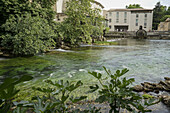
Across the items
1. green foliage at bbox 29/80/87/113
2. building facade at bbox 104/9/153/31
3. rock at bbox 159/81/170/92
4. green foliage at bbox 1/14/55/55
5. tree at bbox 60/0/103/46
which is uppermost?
building facade at bbox 104/9/153/31

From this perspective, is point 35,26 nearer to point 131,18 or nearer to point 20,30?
point 20,30

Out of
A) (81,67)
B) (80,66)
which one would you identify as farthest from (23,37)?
(81,67)

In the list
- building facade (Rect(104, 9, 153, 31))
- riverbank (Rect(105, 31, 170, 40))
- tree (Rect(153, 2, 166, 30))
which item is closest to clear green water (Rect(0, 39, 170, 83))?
riverbank (Rect(105, 31, 170, 40))

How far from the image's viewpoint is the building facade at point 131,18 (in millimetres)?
60812

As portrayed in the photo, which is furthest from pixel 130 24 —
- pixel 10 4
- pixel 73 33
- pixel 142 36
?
pixel 10 4

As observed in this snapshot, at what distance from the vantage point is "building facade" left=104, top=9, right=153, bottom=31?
6081 centimetres

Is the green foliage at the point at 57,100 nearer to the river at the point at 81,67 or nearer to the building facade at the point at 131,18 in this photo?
the river at the point at 81,67

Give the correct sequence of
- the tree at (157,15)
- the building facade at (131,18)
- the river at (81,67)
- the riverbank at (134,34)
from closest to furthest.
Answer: the river at (81,67)
the riverbank at (134,34)
the building facade at (131,18)
the tree at (157,15)

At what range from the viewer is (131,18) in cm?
6222

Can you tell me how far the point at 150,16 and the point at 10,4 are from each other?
197 ft

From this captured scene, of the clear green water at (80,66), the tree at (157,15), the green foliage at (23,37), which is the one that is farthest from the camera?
the tree at (157,15)

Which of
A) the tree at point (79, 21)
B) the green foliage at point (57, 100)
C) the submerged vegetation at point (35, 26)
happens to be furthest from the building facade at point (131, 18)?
the green foliage at point (57, 100)

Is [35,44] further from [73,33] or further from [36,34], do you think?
[73,33]

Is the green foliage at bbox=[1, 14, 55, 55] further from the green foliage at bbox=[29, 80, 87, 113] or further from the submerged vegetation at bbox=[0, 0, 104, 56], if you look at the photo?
the green foliage at bbox=[29, 80, 87, 113]
